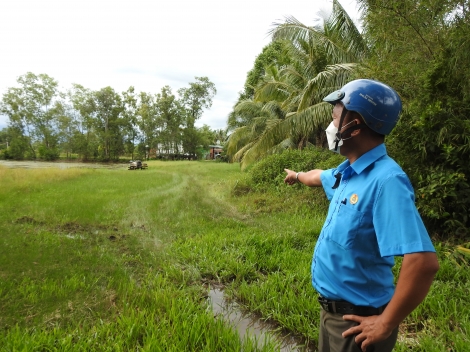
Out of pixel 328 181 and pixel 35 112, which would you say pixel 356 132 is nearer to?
pixel 328 181

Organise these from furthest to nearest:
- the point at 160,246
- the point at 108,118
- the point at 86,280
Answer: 1. the point at 108,118
2. the point at 160,246
3. the point at 86,280

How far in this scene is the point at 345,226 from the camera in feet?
3.68

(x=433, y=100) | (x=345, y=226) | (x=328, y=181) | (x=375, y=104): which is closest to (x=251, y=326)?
(x=328, y=181)

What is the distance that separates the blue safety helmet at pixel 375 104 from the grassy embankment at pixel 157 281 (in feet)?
6.03

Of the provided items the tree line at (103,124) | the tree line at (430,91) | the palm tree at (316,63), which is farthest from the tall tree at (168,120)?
the tree line at (430,91)

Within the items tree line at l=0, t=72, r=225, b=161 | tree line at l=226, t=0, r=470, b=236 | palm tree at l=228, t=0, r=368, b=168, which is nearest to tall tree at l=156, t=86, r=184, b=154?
tree line at l=0, t=72, r=225, b=161

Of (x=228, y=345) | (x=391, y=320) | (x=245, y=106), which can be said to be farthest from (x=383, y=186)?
(x=245, y=106)

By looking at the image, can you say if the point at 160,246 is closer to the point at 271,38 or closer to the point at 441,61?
the point at 441,61

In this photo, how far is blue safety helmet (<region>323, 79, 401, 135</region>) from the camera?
1150mm

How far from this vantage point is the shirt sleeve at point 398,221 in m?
0.89

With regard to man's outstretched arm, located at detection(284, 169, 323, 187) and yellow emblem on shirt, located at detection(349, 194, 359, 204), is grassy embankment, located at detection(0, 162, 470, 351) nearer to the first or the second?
man's outstretched arm, located at detection(284, 169, 323, 187)

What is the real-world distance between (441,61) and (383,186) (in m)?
4.05

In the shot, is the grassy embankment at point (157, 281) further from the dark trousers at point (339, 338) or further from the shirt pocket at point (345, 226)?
the shirt pocket at point (345, 226)

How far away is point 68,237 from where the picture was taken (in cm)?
425
